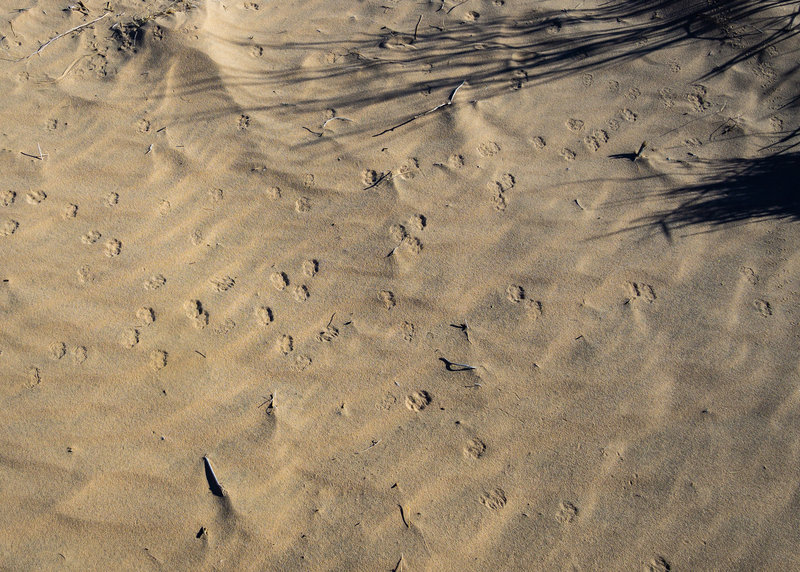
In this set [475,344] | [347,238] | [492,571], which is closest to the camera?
[492,571]

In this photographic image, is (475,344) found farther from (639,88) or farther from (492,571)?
(639,88)

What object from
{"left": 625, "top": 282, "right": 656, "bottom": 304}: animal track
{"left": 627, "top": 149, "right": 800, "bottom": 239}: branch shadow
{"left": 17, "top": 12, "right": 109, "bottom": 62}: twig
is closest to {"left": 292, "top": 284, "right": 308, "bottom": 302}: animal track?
{"left": 625, "top": 282, "right": 656, "bottom": 304}: animal track

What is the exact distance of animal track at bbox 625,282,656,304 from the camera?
244 cm

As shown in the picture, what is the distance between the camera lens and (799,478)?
85.6 inches

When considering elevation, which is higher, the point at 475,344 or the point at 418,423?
the point at 475,344

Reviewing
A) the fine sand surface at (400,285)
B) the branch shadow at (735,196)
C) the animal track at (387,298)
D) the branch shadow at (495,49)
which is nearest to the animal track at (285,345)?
the fine sand surface at (400,285)

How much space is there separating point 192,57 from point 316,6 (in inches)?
34.1

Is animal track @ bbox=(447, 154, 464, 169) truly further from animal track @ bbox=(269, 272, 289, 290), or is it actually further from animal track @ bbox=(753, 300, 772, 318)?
animal track @ bbox=(753, 300, 772, 318)

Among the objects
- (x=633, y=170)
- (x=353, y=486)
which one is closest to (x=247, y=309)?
(x=353, y=486)

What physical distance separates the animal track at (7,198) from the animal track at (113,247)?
2.04 feet

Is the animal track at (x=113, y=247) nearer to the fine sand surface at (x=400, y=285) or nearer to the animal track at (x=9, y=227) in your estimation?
the fine sand surface at (x=400, y=285)

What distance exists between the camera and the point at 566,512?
2.11 metres

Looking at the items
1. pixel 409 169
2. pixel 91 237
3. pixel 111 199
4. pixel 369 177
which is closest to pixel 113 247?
pixel 91 237

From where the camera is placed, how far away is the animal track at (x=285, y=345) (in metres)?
2.34
